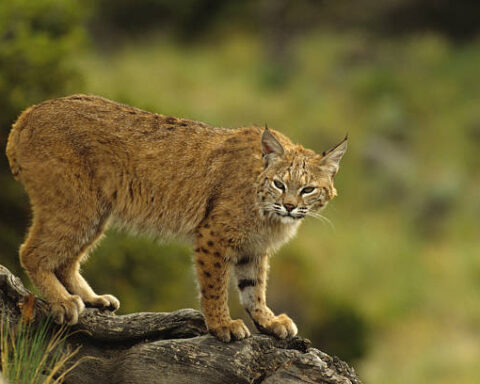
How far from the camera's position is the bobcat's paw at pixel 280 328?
9516 mm

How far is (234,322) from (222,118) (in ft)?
79.4

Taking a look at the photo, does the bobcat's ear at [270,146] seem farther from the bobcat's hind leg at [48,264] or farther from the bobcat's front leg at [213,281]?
the bobcat's hind leg at [48,264]

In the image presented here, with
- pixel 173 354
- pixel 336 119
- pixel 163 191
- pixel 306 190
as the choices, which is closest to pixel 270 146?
pixel 306 190

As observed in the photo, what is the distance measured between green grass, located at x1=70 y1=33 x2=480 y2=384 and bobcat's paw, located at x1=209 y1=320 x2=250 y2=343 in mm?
12023

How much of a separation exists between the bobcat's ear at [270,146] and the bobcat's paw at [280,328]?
162 cm

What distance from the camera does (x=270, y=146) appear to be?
9.61 metres

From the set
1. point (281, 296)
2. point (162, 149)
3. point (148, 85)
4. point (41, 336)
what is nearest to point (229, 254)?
point (162, 149)

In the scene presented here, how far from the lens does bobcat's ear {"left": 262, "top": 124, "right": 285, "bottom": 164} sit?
956 centimetres

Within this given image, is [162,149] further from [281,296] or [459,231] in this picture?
[459,231]

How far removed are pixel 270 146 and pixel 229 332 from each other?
74.6 inches

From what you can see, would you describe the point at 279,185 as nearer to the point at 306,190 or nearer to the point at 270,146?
the point at 306,190

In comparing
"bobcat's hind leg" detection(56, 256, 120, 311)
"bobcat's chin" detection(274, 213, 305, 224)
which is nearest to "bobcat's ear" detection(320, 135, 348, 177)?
"bobcat's chin" detection(274, 213, 305, 224)

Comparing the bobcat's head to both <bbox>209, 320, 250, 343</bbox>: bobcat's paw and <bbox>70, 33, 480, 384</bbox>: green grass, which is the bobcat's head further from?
<bbox>70, 33, 480, 384</bbox>: green grass

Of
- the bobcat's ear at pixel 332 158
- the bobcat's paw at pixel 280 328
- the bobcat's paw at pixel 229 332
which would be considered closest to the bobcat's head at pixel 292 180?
the bobcat's ear at pixel 332 158
